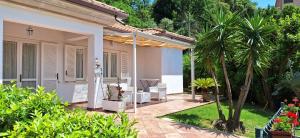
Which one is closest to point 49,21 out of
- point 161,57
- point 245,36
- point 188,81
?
point 245,36

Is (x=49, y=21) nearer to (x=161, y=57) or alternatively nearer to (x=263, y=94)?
(x=161, y=57)

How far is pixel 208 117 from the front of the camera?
47.4ft

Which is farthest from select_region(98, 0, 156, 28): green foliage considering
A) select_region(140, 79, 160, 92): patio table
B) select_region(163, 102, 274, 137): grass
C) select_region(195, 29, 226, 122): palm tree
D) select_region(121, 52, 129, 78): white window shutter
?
select_region(195, 29, 226, 122): palm tree

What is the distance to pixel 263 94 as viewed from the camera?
20.6 meters

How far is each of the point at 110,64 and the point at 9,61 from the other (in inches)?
304

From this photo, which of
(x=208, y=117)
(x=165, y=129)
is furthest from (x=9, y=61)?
(x=208, y=117)

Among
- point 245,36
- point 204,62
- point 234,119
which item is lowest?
A: point 234,119

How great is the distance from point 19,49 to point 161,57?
11.7 metres

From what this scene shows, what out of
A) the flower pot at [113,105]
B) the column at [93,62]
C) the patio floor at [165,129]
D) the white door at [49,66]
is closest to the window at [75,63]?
the white door at [49,66]

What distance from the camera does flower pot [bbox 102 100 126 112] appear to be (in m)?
13.9

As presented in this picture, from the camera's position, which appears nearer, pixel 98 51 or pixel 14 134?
pixel 14 134

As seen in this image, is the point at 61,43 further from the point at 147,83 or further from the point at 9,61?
the point at 147,83

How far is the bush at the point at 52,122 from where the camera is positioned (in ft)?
11.0

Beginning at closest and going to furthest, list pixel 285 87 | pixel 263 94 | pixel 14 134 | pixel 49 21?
pixel 14 134 → pixel 49 21 → pixel 285 87 → pixel 263 94
